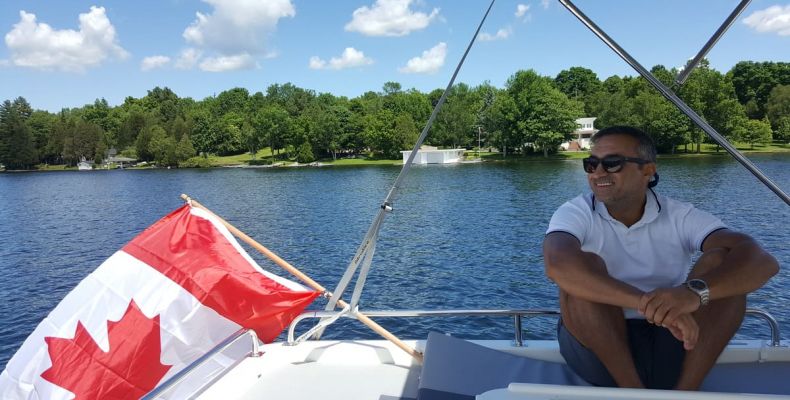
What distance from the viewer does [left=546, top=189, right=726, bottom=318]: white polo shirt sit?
3.02 m

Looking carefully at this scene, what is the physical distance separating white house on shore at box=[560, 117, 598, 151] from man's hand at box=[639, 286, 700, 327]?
91.7 m

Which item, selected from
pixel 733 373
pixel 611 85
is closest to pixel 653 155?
pixel 733 373

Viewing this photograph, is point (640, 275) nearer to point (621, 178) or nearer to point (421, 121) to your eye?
point (621, 178)

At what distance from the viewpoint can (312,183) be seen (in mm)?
59875

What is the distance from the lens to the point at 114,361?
3578 millimetres

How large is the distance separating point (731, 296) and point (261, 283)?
10.3 feet

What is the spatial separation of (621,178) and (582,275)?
768 mm

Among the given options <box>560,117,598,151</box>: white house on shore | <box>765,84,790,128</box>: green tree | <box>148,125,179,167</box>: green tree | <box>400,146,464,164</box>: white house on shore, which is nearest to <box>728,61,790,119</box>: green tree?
<box>765,84,790,128</box>: green tree

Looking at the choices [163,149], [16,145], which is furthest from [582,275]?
[16,145]

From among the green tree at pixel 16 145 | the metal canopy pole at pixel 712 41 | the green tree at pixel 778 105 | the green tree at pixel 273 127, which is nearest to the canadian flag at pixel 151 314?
the metal canopy pole at pixel 712 41

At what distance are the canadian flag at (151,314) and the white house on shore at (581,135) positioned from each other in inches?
3575

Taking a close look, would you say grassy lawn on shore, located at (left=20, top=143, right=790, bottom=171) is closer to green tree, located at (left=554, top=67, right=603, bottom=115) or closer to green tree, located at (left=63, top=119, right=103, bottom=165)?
green tree, located at (left=63, top=119, right=103, bottom=165)

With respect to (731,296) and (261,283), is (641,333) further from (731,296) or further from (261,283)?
(261,283)

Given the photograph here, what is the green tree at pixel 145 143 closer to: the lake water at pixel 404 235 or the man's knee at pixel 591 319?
the lake water at pixel 404 235
